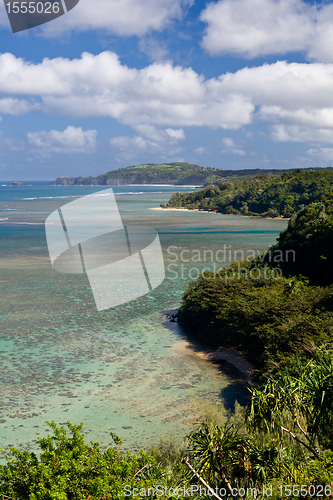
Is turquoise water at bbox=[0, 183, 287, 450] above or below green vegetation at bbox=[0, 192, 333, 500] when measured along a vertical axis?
below

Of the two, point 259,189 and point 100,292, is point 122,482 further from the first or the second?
point 259,189

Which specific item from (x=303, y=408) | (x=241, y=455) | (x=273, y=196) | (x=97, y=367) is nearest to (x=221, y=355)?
(x=97, y=367)

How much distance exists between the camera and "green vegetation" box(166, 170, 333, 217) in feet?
318

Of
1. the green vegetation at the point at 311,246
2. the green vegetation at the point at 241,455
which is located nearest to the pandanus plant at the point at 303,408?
the green vegetation at the point at 241,455

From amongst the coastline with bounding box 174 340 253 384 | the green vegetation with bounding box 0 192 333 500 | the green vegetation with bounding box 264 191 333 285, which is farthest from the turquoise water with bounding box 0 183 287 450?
the green vegetation with bounding box 264 191 333 285

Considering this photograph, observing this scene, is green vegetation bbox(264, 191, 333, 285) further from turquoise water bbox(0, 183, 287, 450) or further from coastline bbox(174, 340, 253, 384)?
turquoise water bbox(0, 183, 287, 450)

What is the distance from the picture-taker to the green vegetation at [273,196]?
9700 centimetres

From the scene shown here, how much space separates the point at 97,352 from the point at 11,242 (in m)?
38.9

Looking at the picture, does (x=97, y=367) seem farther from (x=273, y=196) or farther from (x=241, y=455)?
(x=273, y=196)

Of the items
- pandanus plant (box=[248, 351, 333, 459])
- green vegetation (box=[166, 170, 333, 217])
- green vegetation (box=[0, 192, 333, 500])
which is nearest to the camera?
green vegetation (box=[0, 192, 333, 500])

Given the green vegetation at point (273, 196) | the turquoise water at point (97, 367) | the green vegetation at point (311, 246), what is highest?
the green vegetation at point (273, 196)

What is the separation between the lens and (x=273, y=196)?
102 meters

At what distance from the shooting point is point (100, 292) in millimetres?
29531

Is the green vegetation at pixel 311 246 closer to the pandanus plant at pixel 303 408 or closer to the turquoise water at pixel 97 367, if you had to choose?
the turquoise water at pixel 97 367
